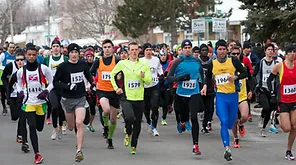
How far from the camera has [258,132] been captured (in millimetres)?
14312

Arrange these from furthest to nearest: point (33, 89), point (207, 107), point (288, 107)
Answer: point (207, 107)
point (33, 89)
point (288, 107)

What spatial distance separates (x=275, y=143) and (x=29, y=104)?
4.78 metres

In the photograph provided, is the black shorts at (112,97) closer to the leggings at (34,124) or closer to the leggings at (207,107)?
the leggings at (34,124)

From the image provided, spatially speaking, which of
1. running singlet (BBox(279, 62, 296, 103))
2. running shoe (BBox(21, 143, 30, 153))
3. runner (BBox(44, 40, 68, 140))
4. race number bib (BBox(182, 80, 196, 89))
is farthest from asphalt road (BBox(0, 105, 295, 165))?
race number bib (BBox(182, 80, 196, 89))

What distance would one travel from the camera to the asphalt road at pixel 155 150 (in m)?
10.6

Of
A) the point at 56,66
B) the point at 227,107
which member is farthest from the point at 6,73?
the point at 227,107

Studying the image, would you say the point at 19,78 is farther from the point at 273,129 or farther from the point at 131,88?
the point at 273,129

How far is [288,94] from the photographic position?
1052cm

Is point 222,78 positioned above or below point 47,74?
below

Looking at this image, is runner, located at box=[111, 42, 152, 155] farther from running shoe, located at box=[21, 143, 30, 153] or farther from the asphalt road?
running shoe, located at box=[21, 143, 30, 153]

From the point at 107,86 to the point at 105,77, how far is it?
18 centimetres

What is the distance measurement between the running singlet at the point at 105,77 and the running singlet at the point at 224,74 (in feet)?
7.54

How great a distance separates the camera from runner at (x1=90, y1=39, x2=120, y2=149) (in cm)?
1216

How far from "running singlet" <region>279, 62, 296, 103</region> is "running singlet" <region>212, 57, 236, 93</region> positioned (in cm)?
83
